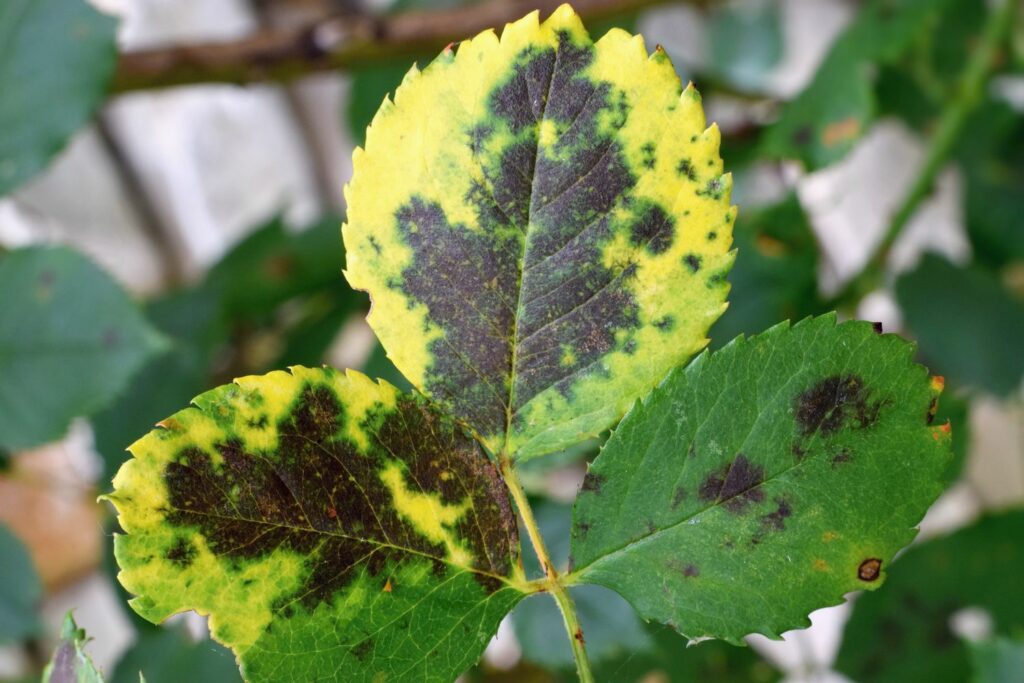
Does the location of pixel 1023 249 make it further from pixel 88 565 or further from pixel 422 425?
pixel 88 565

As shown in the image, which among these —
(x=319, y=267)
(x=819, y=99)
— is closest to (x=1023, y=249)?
(x=819, y=99)

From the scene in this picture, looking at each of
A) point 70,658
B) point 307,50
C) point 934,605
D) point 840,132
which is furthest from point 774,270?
point 70,658

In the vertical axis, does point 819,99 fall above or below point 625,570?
above

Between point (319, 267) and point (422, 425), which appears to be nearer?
point (422, 425)

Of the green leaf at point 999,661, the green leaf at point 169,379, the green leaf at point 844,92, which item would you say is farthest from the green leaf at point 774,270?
the green leaf at point 169,379

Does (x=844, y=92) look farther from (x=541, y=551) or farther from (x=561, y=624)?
(x=541, y=551)

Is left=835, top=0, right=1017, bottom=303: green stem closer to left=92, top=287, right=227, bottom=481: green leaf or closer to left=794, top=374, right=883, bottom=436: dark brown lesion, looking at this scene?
left=92, top=287, right=227, bottom=481: green leaf

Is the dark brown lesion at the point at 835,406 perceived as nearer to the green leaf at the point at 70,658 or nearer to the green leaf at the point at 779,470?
the green leaf at the point at 779,470
